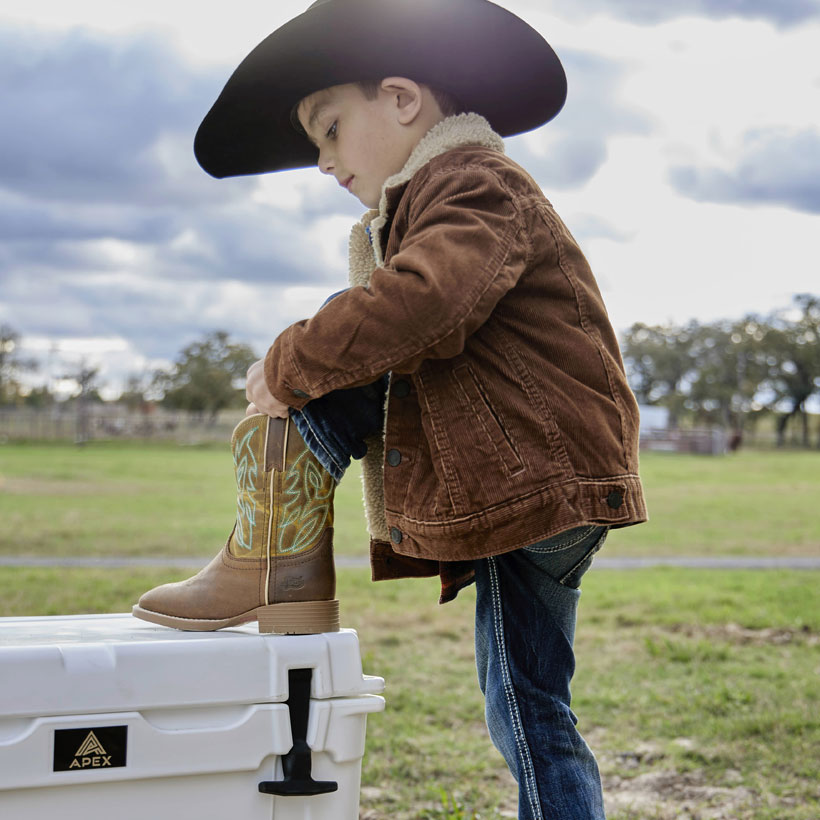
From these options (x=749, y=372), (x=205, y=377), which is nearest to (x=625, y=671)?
(x=205, y=377)

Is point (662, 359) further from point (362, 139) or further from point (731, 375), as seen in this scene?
point (362, 139)

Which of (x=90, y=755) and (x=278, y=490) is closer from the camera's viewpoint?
(x=90, y=755)

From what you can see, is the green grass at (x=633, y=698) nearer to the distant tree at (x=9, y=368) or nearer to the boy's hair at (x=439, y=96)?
the boy's hair at (x=439, y=96)

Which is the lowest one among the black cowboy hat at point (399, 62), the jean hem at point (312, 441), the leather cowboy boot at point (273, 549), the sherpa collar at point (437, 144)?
the leather cowboy boot at point (273, 549)

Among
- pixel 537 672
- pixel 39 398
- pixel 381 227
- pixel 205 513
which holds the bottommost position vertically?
pixel 205 513

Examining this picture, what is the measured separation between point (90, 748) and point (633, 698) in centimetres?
258

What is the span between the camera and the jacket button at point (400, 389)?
172 cm

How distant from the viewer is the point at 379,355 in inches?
61.3

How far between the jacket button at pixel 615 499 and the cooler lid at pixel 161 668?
0.50m

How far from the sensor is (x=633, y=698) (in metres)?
3.69

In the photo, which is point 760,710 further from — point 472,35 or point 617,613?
point 472,35

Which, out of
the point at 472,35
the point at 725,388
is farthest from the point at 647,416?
the point at 472,35

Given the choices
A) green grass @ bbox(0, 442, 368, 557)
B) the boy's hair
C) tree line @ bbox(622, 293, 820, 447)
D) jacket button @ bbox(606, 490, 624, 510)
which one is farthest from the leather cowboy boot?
tree line @ bbox(622, 293, 820, 447)

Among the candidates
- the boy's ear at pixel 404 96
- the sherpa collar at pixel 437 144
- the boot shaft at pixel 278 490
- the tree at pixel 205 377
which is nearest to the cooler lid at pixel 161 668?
the boot shaft at pixel 278 490
